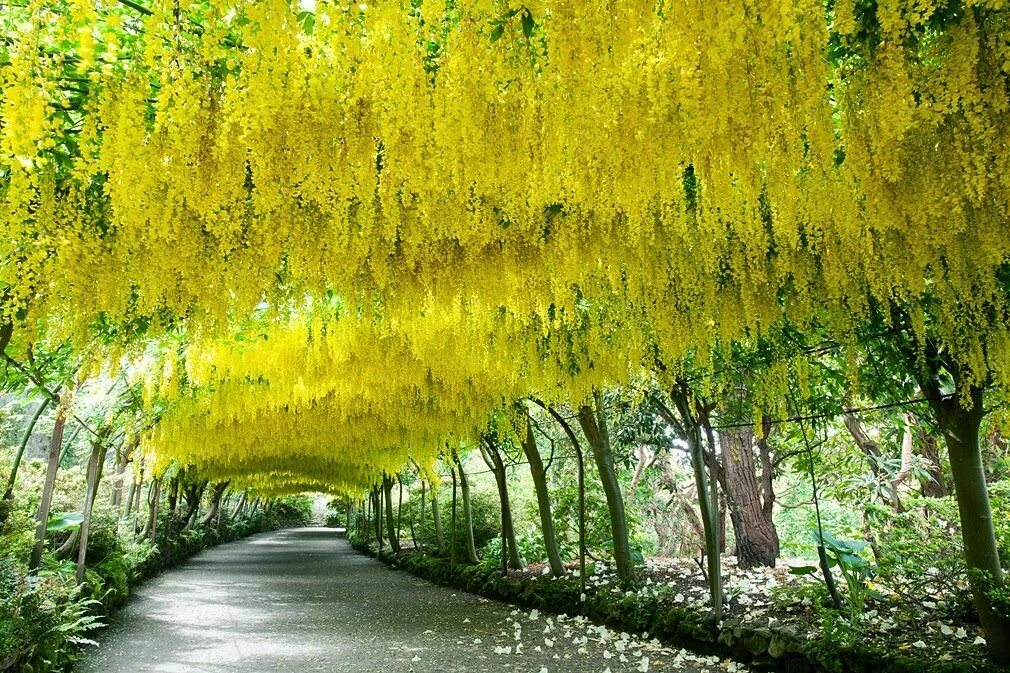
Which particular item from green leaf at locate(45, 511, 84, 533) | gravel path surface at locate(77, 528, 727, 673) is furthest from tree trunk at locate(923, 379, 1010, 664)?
green leaf at locate(45, 511, 84, 533)

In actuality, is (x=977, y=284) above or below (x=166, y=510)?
above

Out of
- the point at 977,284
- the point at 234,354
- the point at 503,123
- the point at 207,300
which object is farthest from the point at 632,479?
the point at 503,123

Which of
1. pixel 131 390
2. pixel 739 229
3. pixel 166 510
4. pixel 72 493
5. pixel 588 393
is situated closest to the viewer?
pixel 739 229

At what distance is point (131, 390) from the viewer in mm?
7461

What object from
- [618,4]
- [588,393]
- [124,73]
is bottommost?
[588,393]

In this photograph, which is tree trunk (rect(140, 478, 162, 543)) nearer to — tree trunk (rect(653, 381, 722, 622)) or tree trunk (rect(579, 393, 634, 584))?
tree trunk (rect(579, 393, 634, 584))

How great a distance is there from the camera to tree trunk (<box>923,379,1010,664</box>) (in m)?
3.73

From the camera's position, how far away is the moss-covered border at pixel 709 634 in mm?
3828

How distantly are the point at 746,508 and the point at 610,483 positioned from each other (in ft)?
5.40

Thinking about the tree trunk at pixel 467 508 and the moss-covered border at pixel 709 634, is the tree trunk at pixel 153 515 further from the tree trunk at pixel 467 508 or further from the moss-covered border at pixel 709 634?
the moss-covered border at pixel 709 634

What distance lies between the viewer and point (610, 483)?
697 cm

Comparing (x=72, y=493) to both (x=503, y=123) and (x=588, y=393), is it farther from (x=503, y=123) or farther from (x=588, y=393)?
(x=503, y=123)

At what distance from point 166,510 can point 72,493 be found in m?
6.70

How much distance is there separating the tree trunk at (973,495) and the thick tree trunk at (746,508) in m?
3.30
